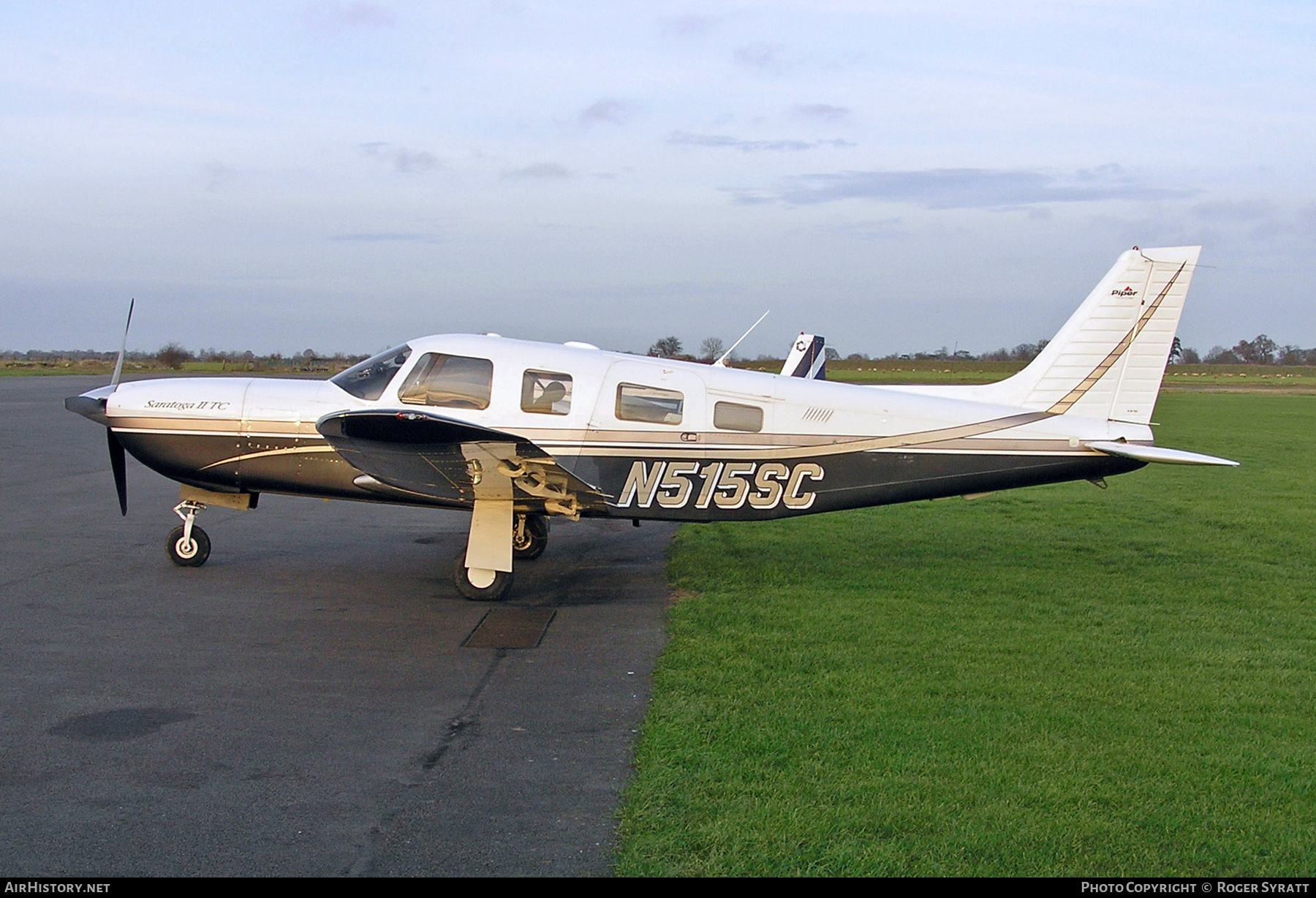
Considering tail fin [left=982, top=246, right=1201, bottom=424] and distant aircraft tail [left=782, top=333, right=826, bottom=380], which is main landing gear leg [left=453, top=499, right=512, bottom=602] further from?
distant aircraft tail [left=782, top=333, right=826, bottom=380]

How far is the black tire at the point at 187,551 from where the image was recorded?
991 cm

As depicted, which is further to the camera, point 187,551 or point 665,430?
point 187,551

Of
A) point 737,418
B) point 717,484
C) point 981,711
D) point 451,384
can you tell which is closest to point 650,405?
point 737,418

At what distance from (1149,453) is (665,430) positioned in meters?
4.21

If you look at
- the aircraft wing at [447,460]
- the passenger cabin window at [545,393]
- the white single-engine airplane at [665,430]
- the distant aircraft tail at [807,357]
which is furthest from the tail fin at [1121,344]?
the distant aircraft tail at [807,357]

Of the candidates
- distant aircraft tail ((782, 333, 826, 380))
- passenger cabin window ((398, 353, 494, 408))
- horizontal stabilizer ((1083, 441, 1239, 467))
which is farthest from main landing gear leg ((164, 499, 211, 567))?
distant aircraft tail ((782, 333, 826, 380))

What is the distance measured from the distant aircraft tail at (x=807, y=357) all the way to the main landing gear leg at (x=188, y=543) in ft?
61.7

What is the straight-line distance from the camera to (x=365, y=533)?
12.3 metres

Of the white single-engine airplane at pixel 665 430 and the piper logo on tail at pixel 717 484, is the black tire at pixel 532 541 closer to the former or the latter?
the white single-engine airplane at pixel 665 430

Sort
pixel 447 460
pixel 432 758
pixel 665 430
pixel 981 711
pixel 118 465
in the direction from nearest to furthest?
pixel 432 758 → pixel 981 711 → pixel 447 460 → pixel 665 430 → pixel 118 465

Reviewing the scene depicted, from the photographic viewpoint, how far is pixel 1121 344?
9391mm

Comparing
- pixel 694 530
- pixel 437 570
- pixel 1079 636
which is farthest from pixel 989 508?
pixel 437 570

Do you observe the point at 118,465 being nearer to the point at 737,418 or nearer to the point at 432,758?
the point at 737,418

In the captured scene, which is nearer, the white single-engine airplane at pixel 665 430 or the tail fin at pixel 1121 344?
the white single-engine airplane at pixel 665 430
